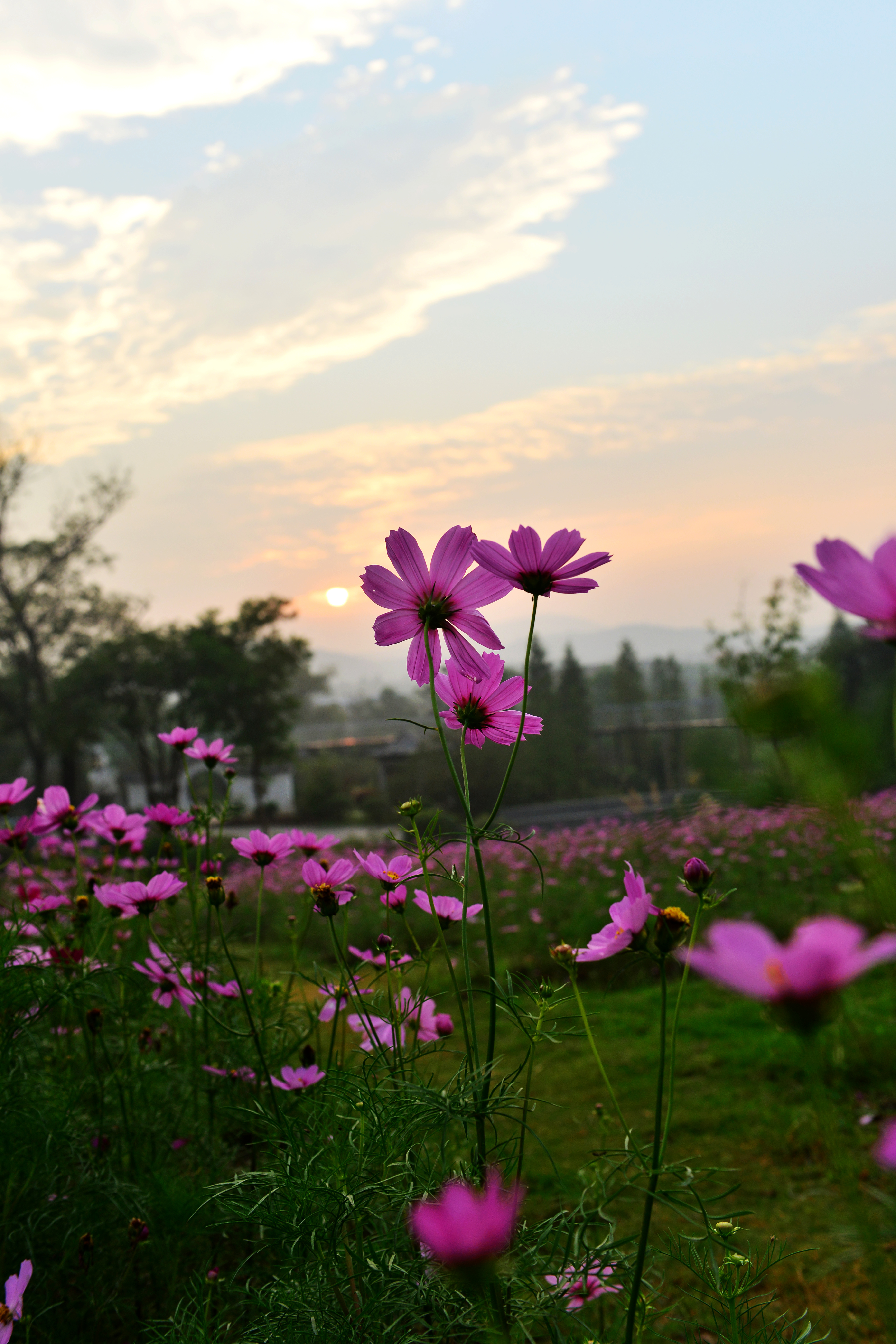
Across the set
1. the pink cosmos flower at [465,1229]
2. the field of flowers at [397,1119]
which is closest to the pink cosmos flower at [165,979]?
the field of flowers at [397,1119]

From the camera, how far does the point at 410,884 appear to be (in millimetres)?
1222

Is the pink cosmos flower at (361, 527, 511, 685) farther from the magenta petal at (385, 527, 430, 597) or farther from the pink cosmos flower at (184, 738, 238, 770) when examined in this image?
the pink cosmos flower at (184, 738, 238, 770)

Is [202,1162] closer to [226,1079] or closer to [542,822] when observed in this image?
[226,1079]

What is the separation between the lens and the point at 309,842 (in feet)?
4.61

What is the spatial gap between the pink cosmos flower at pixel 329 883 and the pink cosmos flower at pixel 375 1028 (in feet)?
0.42

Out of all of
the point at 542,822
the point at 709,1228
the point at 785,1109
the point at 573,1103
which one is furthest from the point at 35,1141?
the point at 542,822

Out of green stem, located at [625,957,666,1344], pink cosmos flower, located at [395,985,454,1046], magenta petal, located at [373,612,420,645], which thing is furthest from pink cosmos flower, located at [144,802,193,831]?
green stem, located at [625,957,666,1344]

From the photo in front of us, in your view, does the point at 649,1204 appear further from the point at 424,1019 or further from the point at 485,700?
the point at 424,1019

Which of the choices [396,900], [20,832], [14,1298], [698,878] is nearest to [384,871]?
[396,900]

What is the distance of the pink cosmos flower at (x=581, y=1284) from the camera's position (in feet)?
2.64

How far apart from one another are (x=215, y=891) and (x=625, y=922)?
0.72 m

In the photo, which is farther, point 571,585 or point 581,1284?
point 581,1284

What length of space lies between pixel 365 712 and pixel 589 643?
14176 centimetres

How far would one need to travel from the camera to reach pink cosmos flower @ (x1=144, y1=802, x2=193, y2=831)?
153 centimetres
